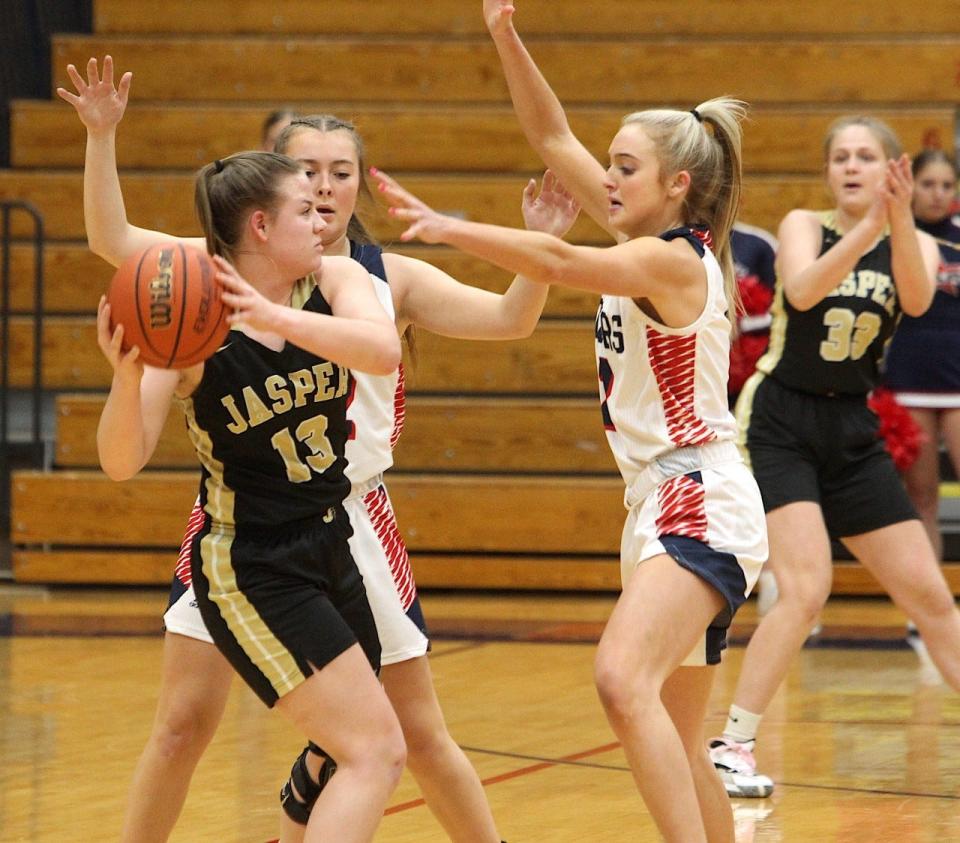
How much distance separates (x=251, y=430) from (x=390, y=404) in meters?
0.61

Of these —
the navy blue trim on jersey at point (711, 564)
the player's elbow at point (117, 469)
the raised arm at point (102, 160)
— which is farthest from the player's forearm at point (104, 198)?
the navy blue trim on jersey at point (711, 564)

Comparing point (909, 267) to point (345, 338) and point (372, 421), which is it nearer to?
point (372, 421)

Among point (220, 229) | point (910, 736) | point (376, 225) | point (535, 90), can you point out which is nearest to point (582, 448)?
point (376, 225)

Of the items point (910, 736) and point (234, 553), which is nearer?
point (234, 553)

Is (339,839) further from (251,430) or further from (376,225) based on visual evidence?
(376,225)

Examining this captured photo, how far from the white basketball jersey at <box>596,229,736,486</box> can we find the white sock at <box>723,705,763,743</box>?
1510mm

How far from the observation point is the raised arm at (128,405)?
2941 mm

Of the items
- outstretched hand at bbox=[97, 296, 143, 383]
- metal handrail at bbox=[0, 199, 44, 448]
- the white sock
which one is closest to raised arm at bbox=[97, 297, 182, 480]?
outstretched hand at bbox=[97, 296, 143, 383]

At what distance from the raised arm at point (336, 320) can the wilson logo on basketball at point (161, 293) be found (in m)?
0.08

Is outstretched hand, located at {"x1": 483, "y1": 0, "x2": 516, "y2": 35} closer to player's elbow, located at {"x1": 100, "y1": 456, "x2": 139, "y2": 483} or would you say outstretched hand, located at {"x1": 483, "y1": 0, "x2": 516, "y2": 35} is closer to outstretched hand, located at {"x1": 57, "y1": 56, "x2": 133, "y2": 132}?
outstretched hand, located at {"x1": 57, "y1": 56, "x2": 133, "y2": 132}

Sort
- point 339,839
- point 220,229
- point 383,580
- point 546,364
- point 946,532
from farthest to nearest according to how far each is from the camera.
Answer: point 546,364
point 946,532
point 383,580
point 220,229
point 339,839

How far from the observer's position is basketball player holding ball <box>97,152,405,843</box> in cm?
301

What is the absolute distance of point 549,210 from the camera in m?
3.61

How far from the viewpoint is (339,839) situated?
2.99 metres
